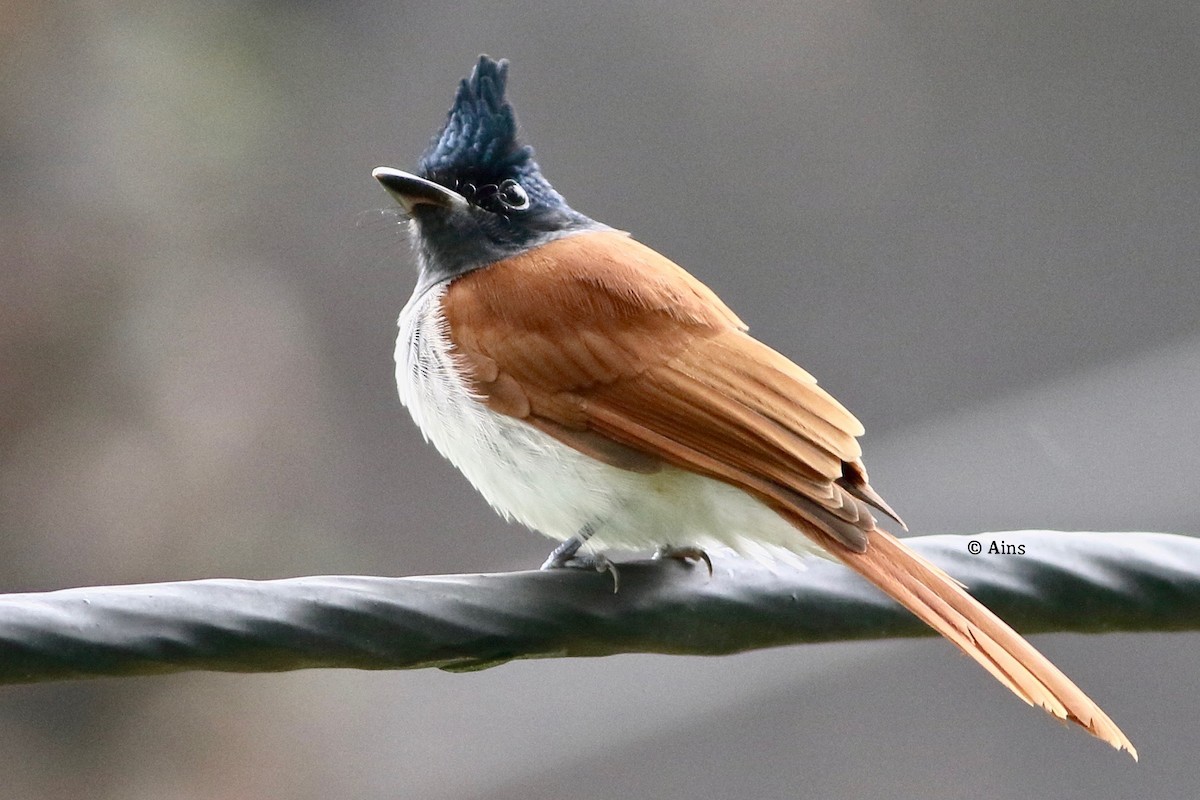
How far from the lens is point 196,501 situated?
6.07m

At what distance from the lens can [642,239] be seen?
7156 millimetres

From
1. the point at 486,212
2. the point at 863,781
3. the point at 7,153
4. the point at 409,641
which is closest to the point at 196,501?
the point at 7,153

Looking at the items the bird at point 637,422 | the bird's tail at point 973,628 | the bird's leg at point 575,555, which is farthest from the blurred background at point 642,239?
the bird's tail at point 973,628

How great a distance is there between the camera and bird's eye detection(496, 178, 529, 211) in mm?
4160

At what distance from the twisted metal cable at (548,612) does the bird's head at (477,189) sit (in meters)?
1.60

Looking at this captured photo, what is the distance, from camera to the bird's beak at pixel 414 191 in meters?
Result: 3.95

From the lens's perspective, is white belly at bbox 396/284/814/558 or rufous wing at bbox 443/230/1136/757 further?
white belly at bbox 396/284/814/558

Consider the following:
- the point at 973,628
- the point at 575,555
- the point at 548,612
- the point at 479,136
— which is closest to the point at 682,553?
the point at 575,555

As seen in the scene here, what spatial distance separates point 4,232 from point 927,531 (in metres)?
4.65

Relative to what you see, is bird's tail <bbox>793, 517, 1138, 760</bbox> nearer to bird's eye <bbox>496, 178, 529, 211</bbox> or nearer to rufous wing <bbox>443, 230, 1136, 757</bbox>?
rufous wing <bbox>443, 230, 1136, 757</bbox>

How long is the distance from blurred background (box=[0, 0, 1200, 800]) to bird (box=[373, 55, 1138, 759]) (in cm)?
199

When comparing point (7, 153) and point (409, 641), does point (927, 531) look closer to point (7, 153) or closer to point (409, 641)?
point (7, 153)

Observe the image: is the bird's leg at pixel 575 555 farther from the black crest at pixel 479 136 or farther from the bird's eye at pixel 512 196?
the black crest at pixel 479 136

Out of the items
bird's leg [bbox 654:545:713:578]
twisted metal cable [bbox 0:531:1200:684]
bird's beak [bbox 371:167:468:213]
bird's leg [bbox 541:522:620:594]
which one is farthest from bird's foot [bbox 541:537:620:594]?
bird's beak [bbox 371:167:468:213]
